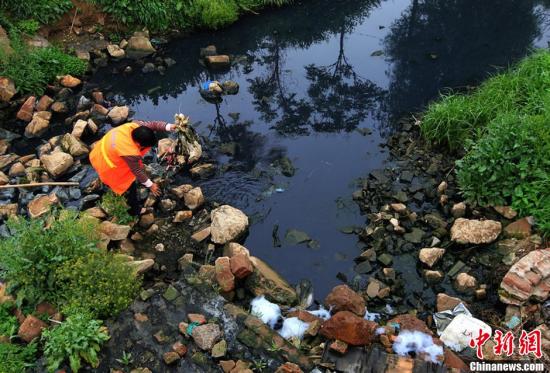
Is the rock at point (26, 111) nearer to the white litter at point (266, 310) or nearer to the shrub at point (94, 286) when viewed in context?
the shrub at point (94, 286)

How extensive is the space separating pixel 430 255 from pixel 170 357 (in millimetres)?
3311

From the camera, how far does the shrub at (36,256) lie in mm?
4805

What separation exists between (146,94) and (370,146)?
4.76 metres

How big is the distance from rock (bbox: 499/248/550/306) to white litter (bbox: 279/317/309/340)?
2.25 metres

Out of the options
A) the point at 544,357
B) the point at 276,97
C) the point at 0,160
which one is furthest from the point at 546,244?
the point at 0,160

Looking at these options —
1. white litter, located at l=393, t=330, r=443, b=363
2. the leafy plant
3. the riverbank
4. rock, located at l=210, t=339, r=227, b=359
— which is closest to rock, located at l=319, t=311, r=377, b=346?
the riverbank

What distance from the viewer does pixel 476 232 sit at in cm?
589

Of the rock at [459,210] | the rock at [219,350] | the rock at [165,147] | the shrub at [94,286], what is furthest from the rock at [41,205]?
the rock at [459,210]

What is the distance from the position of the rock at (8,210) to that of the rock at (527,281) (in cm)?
644

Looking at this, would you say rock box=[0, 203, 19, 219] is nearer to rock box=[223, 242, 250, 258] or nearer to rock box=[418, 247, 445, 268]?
rock box=[223, 242, 250, 258]

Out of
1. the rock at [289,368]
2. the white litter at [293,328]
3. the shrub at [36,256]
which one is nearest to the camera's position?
the rock at [289,368]

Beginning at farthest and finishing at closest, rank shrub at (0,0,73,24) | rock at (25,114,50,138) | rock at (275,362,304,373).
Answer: shrub at (0,0,73,24) < rock at (25,114,50,138) < rock at (275,362,304,373)

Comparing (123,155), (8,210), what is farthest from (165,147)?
(8,210)

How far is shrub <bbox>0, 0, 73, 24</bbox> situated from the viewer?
9539 millimetres
